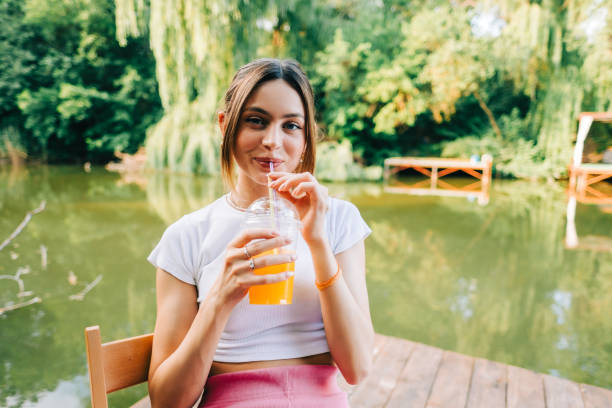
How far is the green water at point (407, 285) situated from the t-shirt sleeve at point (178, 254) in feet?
5.95

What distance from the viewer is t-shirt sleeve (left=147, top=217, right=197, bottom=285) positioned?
1.03m

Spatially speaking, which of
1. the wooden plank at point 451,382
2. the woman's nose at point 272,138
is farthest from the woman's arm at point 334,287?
the wooden plank at point 451,382

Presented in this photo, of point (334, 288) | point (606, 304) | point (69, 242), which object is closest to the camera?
point (334, 288)

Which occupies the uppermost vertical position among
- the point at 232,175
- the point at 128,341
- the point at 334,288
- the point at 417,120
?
the point at 417,120

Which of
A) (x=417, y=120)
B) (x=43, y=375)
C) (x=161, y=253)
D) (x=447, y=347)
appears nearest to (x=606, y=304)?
(x=447, y=347)

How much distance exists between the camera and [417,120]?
14305mm

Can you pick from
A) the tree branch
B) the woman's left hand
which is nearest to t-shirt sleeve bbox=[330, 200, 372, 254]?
the woman's left hand

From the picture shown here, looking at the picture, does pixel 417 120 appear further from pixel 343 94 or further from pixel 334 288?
pixel 334 288

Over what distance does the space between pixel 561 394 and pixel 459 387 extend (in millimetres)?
477

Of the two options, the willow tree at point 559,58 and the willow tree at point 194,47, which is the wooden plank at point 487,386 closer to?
the willow tree at point 194,47

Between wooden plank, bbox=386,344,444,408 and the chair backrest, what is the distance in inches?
49.7

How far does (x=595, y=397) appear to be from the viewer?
1.95 m

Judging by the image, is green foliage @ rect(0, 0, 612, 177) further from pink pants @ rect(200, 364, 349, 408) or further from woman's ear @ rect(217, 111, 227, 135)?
pink pants @ rect(200, 364, 349, 408)

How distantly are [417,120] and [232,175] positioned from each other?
45.7 ft
